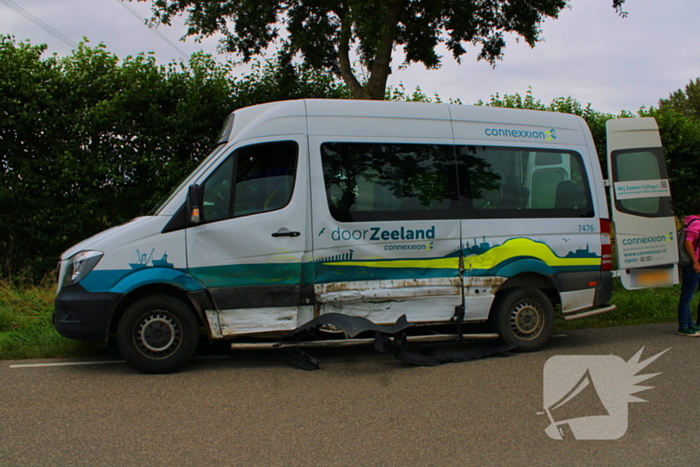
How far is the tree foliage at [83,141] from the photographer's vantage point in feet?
32.5

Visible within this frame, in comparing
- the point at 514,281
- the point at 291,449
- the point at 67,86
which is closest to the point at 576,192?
the point at 514,281

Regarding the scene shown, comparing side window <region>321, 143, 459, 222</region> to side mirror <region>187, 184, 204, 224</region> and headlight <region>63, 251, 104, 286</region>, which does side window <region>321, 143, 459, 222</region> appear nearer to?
side mirror <region>187, 184, 204, 224</region>

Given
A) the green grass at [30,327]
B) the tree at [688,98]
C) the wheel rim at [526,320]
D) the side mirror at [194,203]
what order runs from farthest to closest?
1. the tree at [688,98]
2. the wheel rim at [526,320]
3. the green grass at [30,327]
4. the side mirror at [194,203]

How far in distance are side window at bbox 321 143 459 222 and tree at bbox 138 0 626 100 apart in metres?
5.72

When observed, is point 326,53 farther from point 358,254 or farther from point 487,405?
point 487,405

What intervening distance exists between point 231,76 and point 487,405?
332 inches

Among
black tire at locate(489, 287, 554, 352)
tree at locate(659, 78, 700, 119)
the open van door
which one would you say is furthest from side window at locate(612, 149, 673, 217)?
tree at locate(659, 78, 700, 119)

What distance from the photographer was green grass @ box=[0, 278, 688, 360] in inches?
273

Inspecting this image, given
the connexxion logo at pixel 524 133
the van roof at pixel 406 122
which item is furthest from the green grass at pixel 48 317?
the van roof at pixel 406 122

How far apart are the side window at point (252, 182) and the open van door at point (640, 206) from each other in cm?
387

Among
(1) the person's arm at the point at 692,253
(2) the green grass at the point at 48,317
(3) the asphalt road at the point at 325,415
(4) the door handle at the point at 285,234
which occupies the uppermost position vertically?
(4) the door handle at the point at 285,234

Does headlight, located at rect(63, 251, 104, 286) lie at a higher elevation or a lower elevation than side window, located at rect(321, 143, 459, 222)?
lower

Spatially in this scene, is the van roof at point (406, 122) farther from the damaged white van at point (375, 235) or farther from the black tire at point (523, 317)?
the black tire at point (523, 317)

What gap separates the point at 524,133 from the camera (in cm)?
718
